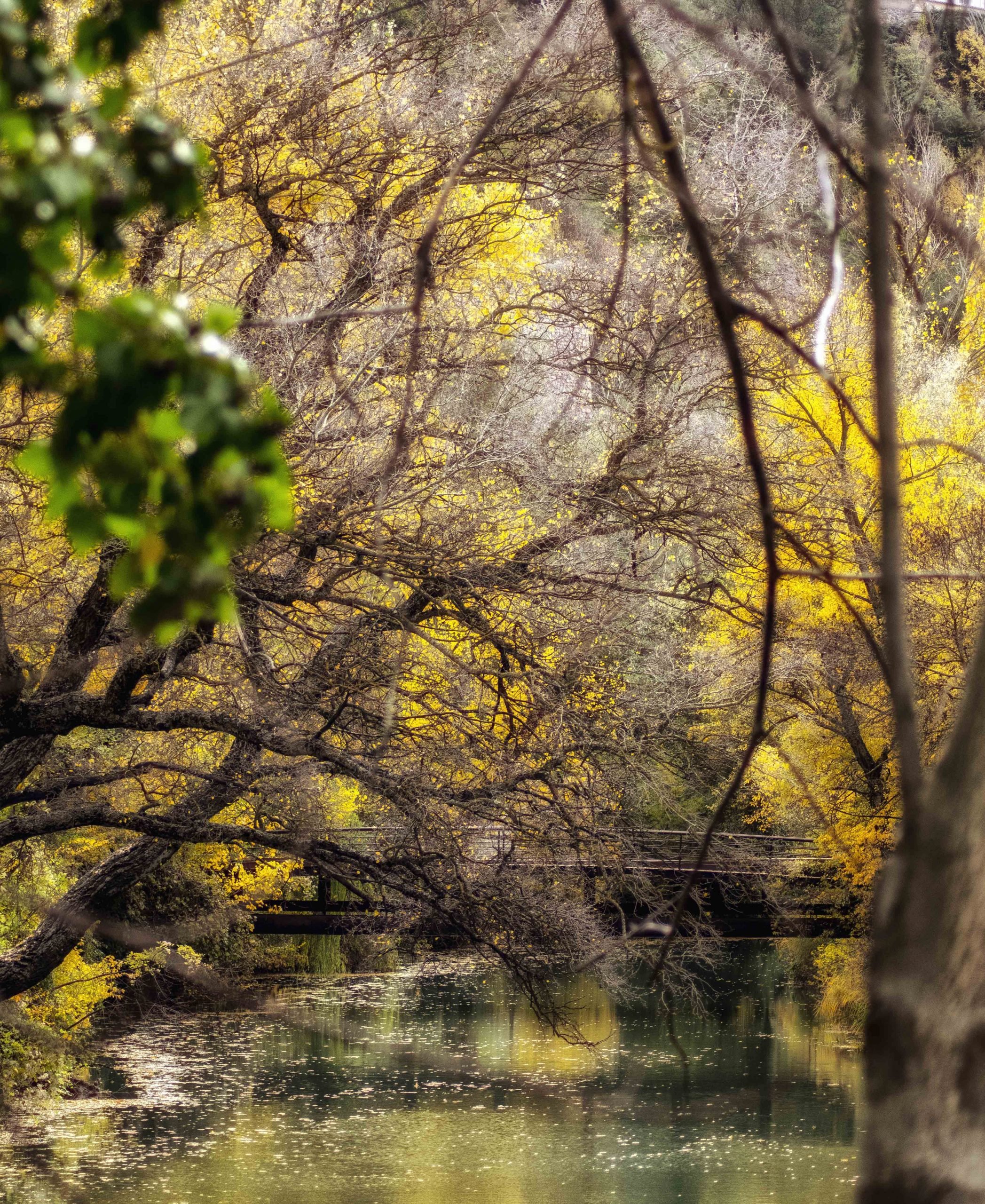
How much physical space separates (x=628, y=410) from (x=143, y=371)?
23.2ft

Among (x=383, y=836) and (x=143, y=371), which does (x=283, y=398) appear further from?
(x=143, y=371)

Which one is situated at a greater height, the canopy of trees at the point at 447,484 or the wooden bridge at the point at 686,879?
the canopy of trees at the point at 447,484

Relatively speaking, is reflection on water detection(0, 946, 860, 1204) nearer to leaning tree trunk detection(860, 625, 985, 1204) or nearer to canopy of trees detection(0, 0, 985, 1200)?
canopy of trees detection(0, 0, 985, 1200)

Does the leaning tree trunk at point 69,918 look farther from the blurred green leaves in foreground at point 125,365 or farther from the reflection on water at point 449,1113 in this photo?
the blurred green leaves in foreground at point 125,365

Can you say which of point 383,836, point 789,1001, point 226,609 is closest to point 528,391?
point 383,836

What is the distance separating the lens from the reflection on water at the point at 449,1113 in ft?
39.1

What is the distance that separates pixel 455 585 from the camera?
7.03m

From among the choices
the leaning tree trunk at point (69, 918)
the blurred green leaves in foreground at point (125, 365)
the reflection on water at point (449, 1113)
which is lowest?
the reflection on water at point (449, 1113)

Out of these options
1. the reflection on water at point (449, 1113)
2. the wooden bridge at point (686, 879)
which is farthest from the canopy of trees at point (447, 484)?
the reflection on water at point (449, 1113)

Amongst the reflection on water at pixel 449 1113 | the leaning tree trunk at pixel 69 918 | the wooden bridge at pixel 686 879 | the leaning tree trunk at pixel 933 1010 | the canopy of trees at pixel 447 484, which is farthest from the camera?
the reflection on water at pixel 449 1113

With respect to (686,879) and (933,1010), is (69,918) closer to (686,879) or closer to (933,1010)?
(686,879)

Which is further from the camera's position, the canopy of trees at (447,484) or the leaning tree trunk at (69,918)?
the leaning tree trunk at (69,918)

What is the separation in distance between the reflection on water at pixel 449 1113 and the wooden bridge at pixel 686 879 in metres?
1.45

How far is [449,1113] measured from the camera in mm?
14641
